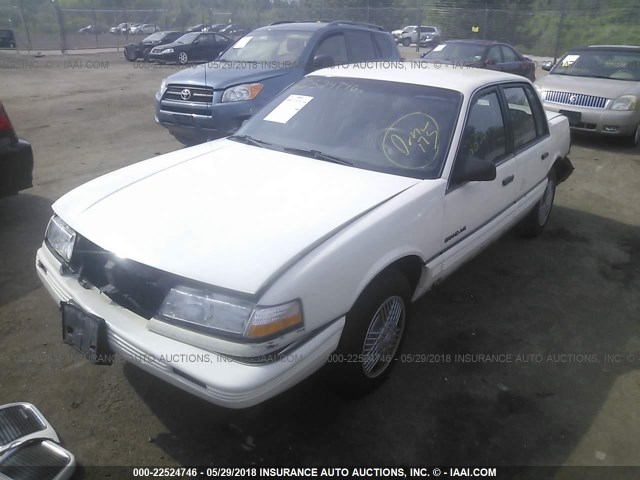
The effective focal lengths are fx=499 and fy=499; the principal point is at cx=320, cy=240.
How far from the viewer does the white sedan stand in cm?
207

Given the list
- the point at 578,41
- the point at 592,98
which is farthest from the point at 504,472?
the point at 578,41

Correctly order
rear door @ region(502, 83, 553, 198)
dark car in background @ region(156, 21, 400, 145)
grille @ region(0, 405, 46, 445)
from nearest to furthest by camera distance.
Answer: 1. grille @ region(0, 405, 46, 445)
2. rear door @ region(502, 83, 553, 198)
3. dark car in background @ region(156, 21, 400, 145)

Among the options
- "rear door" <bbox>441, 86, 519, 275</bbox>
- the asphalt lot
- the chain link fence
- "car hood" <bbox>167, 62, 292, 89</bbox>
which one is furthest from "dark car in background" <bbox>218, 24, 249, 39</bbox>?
"rear door" <bbox>441, 86, 519, 275</bbox>

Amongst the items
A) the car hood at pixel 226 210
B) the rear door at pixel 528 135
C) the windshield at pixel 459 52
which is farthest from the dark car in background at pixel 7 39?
the rear door at pixel 528 135

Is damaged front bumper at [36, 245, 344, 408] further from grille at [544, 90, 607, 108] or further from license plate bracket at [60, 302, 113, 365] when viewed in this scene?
grille at [544, 90, 607, 108]

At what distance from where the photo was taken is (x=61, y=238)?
262cm

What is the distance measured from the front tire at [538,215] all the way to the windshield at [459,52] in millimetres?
A: 7390

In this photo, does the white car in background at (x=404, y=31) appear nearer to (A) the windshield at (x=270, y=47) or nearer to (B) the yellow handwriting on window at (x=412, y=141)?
(A) the windshield at (x=270, y=47)

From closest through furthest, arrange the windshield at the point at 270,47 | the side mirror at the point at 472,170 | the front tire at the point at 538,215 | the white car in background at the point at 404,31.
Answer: the side mirror at the point at 472,170, the front tire at the point at 538,215, the windshield at the point at 270,47, the white car in background at the point at 404,31

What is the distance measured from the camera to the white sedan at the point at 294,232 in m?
2.07

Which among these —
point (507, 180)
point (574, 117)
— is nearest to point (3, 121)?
point (507, 180)

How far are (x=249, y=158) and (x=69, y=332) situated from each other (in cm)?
145

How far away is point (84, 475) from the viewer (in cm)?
229

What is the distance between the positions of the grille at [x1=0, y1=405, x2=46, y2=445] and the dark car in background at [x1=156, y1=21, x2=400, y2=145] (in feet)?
14.8
